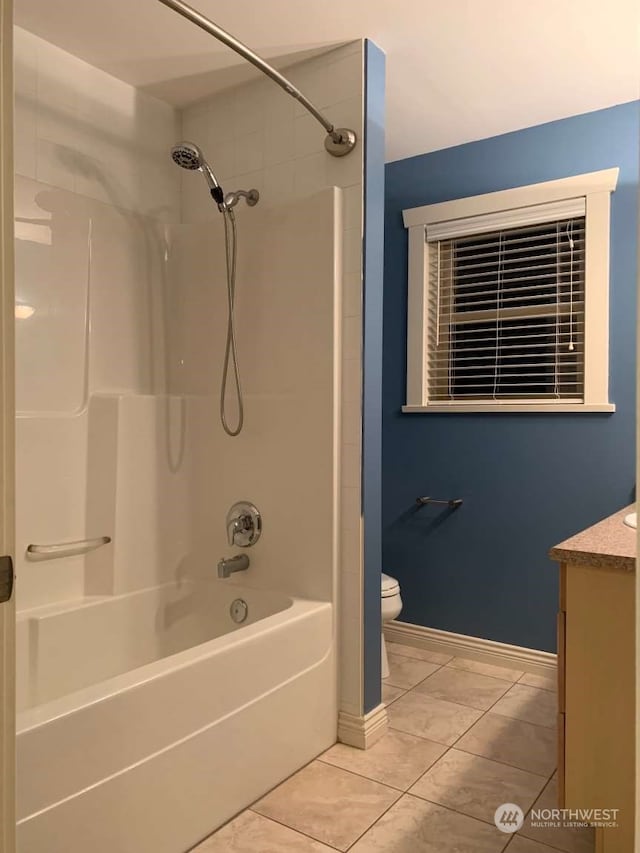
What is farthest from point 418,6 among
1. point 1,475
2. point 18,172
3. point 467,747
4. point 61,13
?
point 467,747

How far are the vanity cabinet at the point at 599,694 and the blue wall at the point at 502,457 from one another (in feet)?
4.44

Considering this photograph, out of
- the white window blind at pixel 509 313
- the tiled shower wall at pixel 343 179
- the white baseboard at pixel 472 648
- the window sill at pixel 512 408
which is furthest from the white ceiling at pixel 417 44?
the white baseboard at pixel 472 648

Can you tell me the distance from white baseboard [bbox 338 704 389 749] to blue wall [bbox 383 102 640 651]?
37.8 inches

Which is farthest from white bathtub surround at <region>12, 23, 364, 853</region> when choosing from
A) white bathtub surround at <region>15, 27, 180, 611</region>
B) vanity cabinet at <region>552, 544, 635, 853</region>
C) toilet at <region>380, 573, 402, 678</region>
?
vanity cabinet at <region>552, 544, 635, 853</region>

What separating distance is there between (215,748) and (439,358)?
214cm

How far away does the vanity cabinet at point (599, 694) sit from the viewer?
5.02ft

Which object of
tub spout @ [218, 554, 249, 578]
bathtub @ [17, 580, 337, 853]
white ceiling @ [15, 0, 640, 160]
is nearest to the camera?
bathtub @ [17, 580, 337, 853]

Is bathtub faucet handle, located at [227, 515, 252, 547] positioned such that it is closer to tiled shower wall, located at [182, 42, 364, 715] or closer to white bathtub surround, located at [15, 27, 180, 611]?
tiled shower wall, located at [182, 42, 364, 715]

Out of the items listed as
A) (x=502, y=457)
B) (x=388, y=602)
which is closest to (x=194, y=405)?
(x=388, y=602)

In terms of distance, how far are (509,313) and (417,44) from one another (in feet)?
4.11

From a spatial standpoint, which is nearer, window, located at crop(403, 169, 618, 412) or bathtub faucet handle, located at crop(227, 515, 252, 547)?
bathtub faucet handle, located at crop(227, 515, 252, 547)

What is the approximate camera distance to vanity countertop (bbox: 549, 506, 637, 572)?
4.93 feet

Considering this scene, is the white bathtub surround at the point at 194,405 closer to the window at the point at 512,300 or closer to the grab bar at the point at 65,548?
the grab bar at the point at 65,548

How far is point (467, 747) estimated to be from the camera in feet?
7.72
